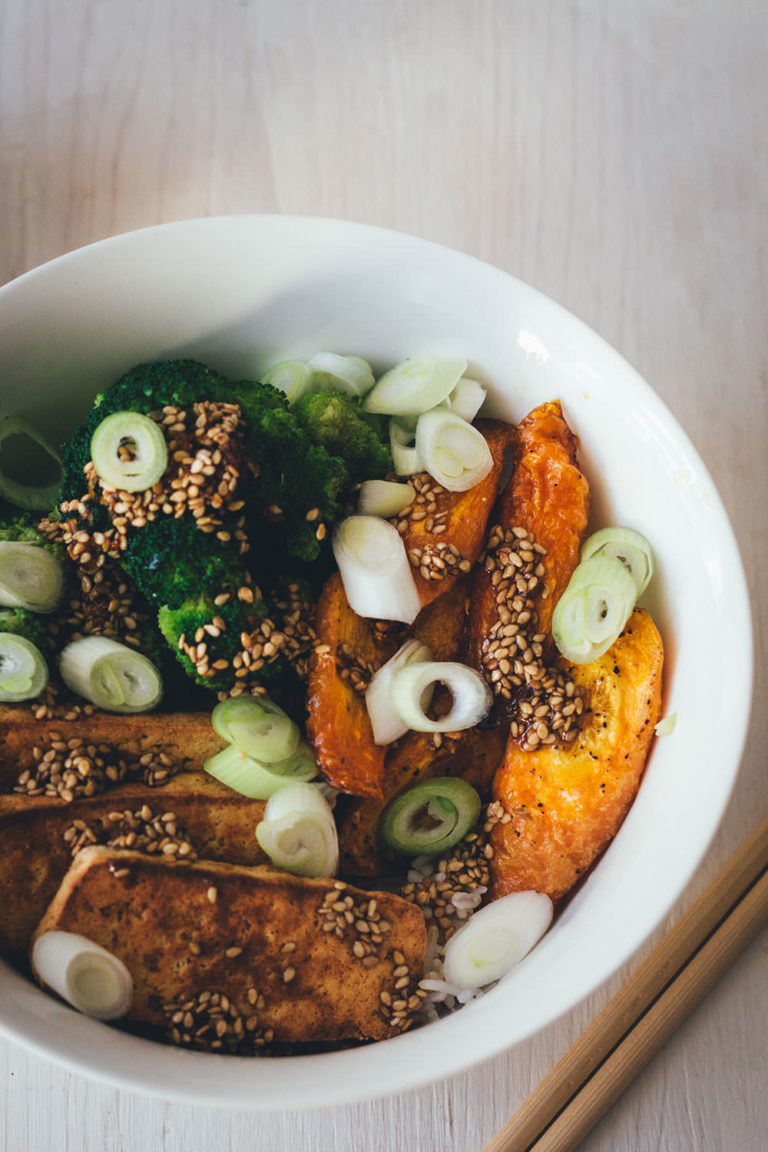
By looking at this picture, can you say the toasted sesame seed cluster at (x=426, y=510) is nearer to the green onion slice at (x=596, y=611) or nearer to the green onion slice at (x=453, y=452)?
the green onion slice at (x=453, y=452)

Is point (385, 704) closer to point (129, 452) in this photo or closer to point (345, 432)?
point (345, 432)

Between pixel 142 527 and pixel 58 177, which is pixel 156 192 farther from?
pixel 142 527

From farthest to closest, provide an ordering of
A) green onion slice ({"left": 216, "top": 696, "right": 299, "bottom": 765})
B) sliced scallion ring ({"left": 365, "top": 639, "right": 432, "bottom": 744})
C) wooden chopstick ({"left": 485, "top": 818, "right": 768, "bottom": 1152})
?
wooden chopstick ({"left": 485, "top": 818, "right": 768, "bottom": 1152}) → sliced scallion ring ({"left": 365, "top": 639, "right": 432, "bottom": 744}) → green onion slice ({"left": 216, "top": 696, "right": 299, "bottom": 765})

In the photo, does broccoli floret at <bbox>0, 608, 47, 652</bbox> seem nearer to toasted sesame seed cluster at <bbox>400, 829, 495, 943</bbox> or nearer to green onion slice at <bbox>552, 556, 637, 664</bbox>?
toasted sesame seed cluster at <bbox>400, 829, 495, 943</bbox>

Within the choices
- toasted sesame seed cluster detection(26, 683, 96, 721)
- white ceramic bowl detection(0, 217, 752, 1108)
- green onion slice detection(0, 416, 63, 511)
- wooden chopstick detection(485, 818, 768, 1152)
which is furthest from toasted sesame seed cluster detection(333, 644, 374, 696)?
wooden chopstick detection(485, 818, 768, 1152)

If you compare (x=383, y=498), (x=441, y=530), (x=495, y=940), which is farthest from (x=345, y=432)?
(x=495, y=940)
